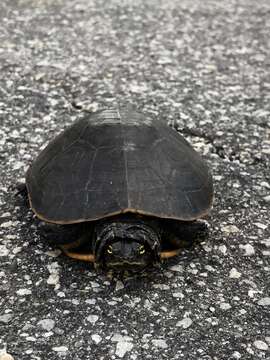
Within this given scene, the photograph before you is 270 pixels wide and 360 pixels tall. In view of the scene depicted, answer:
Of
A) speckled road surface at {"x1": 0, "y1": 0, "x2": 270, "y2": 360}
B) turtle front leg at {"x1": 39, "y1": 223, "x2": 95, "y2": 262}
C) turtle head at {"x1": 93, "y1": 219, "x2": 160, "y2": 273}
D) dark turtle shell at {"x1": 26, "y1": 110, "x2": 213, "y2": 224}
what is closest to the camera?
speckled road surface at {"x1": 0, "y1": 0, "x2": 270, "y2": 360}

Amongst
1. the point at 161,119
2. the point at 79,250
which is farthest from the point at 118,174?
the point at 161,119

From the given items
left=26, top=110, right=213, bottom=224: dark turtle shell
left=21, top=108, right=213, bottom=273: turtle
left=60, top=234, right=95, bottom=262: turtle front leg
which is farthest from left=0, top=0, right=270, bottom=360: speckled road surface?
left=26, top=110, right=213, bottom=224: dark turtle shell

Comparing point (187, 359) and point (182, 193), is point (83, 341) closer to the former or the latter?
point (187, 359)

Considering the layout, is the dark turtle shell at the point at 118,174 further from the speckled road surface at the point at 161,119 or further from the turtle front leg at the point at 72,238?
the speckled road surface at the point at 161,119

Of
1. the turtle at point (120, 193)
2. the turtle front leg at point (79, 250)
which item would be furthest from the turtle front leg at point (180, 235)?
the turtle front leg at point (79, 250)

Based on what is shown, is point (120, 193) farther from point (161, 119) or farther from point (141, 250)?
point (161, 119)

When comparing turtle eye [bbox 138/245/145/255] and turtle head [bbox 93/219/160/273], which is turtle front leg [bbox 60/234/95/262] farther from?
turtle eye [bbox 138/245/145/255]

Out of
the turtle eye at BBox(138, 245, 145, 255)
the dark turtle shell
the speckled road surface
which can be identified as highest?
the dark turtle shell
